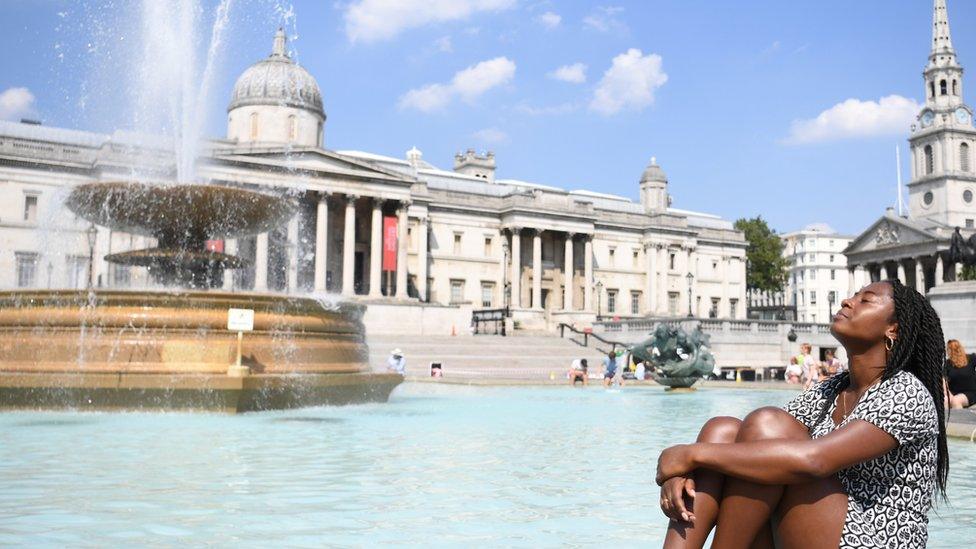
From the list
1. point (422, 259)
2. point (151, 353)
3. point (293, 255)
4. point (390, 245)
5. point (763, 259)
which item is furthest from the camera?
point (763, 259)

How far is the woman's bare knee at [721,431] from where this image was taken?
3051mm

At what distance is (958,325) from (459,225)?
41.8 metres

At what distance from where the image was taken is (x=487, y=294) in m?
65.1

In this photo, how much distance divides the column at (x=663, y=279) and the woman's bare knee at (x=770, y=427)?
229 ft

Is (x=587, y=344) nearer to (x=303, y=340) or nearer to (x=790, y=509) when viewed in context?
(x=303, y=340)

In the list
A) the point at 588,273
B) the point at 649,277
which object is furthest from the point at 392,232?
the point at 649,277

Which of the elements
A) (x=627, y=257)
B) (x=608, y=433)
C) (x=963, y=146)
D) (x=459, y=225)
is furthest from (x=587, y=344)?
(x=963, y=146)

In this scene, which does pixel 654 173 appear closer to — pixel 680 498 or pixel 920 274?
pixel 920 274

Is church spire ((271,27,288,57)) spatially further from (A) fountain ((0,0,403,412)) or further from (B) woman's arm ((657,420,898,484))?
(B) woman's arm ((657,420,898,484))

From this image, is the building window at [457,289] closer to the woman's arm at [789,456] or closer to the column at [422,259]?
the column at [422,259]

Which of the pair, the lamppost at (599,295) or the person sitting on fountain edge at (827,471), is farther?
the lamppost at (599,295)

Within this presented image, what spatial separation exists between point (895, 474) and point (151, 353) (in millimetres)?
10669

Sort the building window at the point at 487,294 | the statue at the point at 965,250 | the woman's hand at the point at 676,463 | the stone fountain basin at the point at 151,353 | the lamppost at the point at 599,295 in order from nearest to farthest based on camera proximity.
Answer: the woman's hand at the point at 676,463 < the stone fountain basin at the point at 151,353 < the statue at the point at 965,250 < the building window at the point at 487,294 < the lamppost at the point at 599,295

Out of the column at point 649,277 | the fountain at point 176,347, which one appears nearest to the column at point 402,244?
the column at point 649,277
